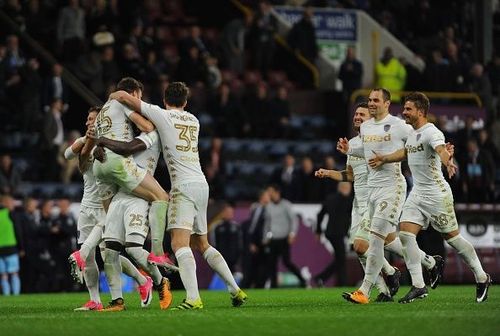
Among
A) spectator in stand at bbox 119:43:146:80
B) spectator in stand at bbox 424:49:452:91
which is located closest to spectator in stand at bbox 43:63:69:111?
spectator in stand at bbox 119:43:146:80

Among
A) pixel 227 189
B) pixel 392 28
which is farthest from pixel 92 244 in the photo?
pixel 392 28

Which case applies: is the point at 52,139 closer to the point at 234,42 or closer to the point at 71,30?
the point at 71,30

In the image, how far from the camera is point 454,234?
54.5 feet

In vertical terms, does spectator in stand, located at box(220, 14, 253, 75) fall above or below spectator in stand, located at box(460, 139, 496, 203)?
above

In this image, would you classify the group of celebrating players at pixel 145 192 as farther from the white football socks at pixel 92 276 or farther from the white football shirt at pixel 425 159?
the white football shirt at pixel 425 159

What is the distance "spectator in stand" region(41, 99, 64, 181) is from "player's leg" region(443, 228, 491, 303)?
12.2 m

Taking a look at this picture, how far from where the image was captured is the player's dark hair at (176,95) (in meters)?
15.1

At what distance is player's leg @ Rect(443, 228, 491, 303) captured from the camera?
1638 cm

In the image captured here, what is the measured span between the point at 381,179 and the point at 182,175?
2.76 meters

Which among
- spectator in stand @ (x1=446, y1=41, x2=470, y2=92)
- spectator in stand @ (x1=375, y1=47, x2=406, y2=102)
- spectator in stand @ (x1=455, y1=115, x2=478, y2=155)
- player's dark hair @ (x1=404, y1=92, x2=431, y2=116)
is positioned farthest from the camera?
spectator in stand @ (x1=446, y1=41, x2=470, y2=92)

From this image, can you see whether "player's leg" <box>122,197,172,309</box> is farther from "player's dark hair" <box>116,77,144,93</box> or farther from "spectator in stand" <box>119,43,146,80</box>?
"spectator in stand" <box>119,43,146,80</box>

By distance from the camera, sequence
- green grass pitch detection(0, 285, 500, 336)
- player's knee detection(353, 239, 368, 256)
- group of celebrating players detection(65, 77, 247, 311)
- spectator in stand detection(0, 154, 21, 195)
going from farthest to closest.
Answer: spectator in stand detection(0, 154, 21, 195)
player's knee detection(353, 239, 368, 256)
group of celebrating players detection(65, 77, 247, 311)
green grass pitch detection(0, 285, 500, 336)

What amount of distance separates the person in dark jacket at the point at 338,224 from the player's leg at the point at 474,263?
9990mm

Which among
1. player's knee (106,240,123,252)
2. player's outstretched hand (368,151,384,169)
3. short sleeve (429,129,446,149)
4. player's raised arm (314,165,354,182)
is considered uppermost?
short sleeve (429,129,446,149)
